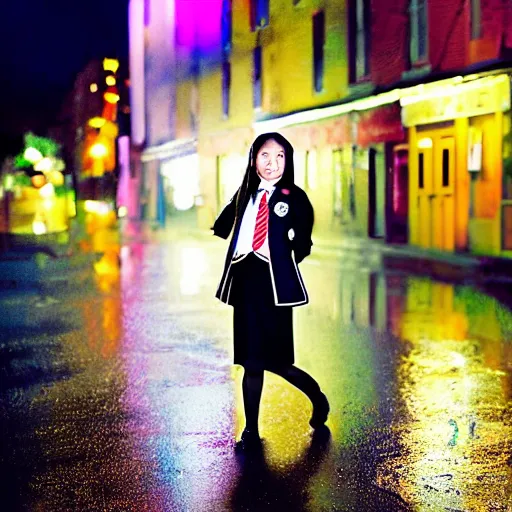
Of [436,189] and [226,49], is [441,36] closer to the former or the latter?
[436,189]

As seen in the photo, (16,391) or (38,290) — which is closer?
(16,391)

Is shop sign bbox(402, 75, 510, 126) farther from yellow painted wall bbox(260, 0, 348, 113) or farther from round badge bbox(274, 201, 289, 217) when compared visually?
round badge bbox(274, 201, 289, 217)

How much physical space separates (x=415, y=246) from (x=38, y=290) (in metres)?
10.6

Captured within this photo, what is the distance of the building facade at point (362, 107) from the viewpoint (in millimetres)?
18531

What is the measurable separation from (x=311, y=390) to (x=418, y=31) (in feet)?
56.3

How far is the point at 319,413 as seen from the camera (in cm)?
552

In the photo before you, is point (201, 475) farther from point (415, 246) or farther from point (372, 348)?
point (415, 246)

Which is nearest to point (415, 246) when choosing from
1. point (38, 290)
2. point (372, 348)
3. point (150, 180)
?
point (38, 290)

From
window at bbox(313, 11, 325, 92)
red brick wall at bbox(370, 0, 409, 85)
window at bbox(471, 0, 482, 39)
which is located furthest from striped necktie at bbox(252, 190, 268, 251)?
window at bbox(313, 11, 325, 92)

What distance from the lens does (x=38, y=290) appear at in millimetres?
13320

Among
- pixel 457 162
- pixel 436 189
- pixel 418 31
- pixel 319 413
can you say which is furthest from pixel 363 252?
pixel 319 413

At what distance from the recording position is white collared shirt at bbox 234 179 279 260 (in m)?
5.19

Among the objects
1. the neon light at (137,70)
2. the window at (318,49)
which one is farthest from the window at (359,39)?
the neon light at (137,70)

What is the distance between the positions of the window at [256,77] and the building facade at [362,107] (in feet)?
0.14
